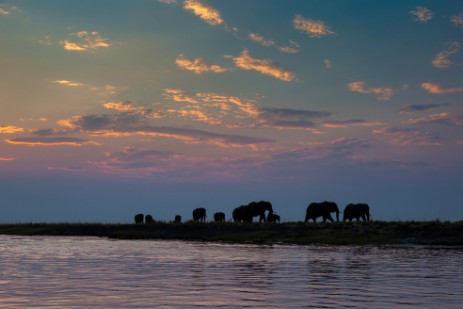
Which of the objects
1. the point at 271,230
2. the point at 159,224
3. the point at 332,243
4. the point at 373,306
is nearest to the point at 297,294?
the point at 373,306

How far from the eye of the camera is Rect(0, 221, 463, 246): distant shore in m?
43.2

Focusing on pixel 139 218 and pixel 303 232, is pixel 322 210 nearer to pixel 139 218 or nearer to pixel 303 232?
pixel 303 232

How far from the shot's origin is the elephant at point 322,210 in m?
62.4

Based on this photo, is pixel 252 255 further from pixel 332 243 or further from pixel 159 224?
pixel 159 224

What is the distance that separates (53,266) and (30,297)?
31.4 feet

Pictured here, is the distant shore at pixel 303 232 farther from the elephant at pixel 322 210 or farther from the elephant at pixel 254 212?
the elephant at pixel 322 210

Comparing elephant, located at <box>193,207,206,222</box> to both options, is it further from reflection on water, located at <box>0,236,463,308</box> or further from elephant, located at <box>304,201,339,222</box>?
reflection on water, located at <box>0,236,463,308</box>

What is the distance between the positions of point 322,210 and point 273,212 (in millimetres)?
6302

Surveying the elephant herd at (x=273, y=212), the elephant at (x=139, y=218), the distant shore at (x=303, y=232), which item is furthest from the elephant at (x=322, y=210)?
the elephant at (x=139, y=218)

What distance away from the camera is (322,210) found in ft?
205

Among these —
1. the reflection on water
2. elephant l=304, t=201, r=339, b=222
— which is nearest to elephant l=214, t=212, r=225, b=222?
elephant l=304, t=201, r=339, b=222

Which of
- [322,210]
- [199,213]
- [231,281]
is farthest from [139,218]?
[231,281]

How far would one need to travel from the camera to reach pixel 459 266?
25.2m

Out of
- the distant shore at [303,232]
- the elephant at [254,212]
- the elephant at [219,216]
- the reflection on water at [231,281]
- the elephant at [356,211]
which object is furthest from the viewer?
the elephant at [219,216]
